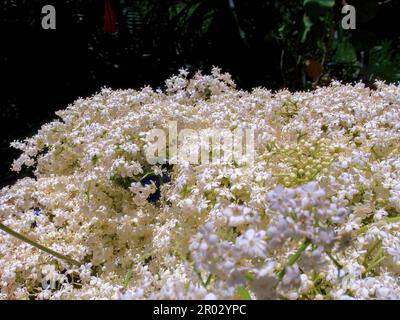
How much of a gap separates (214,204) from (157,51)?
10.5 ft

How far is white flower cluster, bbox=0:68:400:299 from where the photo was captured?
647 mm

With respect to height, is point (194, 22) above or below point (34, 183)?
above

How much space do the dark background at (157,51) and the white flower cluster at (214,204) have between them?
2155mm

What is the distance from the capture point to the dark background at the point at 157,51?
3547 millimetres

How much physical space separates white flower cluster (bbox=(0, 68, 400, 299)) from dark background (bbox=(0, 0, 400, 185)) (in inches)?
84.8

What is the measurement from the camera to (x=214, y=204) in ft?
3.43

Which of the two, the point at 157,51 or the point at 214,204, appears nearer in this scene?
the point at 214,204

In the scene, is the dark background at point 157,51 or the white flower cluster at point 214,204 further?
the dark background at point 157,51

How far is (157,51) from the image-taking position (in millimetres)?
4031
